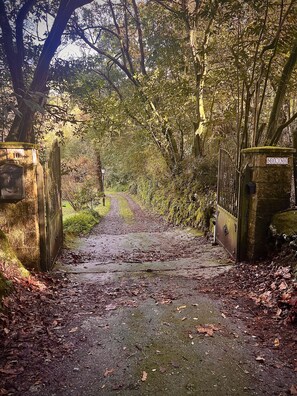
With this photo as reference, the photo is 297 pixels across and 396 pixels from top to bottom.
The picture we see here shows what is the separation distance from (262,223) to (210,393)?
3.21m

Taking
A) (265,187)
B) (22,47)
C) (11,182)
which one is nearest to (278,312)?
(265,187)

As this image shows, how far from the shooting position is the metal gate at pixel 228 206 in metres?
5.30

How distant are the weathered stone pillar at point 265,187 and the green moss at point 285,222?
0.46 feet

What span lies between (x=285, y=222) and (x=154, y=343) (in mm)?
2822

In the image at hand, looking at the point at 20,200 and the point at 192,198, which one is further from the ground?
the point at 20,200

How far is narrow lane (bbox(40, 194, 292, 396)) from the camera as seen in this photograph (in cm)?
213

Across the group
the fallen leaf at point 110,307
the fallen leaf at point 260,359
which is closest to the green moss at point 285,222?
the fallen leaf at point 260,359

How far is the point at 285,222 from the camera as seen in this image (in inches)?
174

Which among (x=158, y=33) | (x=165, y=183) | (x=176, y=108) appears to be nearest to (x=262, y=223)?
(x=176, y=108)

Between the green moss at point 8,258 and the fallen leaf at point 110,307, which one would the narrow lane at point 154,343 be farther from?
the green moss at point 8,258

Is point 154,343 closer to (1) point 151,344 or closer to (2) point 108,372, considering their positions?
(1) point 151,344

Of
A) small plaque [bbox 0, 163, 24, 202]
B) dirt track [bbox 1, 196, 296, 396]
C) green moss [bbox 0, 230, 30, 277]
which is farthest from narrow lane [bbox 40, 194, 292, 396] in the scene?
small plaque [bbox 0, 163, 24, 202]

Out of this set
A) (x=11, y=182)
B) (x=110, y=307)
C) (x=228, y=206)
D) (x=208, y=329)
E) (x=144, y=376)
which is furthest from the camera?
(x=228, y=206)

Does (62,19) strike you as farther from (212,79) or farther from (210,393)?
(210,393)
